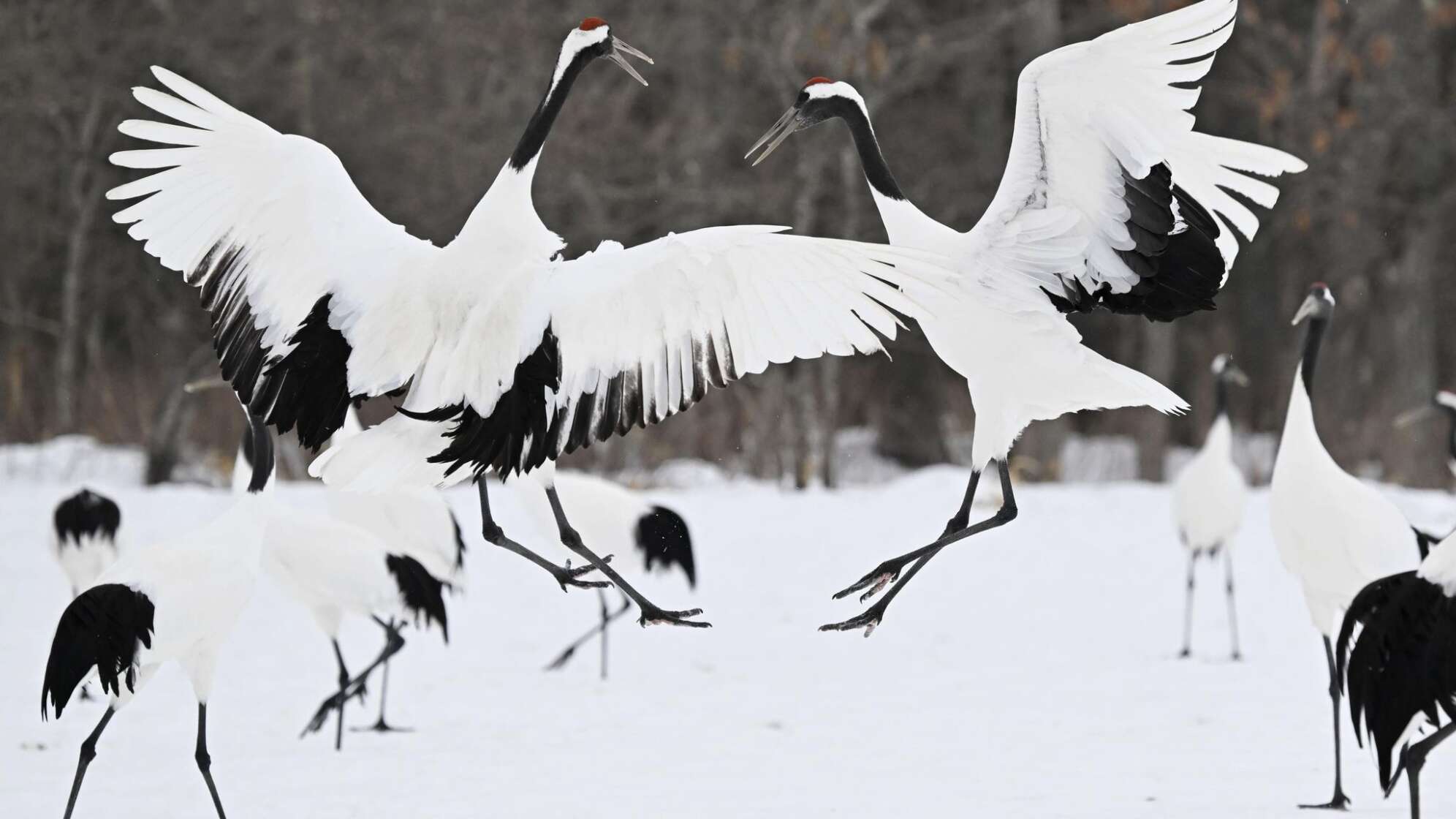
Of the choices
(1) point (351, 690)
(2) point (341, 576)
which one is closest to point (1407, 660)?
(2) point (341, 576)

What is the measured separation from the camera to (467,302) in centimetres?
411

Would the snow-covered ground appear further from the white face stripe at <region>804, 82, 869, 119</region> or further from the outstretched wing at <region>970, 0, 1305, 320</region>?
the white face stripe at <region>804, 82, 869, 119</region>

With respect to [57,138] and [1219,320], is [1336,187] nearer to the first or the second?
[1219,320]

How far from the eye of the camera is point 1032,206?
14.1 feet

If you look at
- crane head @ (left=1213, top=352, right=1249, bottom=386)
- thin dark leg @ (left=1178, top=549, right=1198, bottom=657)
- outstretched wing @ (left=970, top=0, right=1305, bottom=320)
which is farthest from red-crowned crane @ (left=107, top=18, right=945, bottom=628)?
crane head @ (left=1213, top=352, right=1249, bottom=386)

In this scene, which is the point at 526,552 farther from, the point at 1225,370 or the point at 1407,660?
the point at 1225,370

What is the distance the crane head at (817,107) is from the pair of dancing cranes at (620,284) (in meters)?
0.19

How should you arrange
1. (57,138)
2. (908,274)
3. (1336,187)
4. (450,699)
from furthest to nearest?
1. (1336,187)
2. (57,138)
3. (450,699)
4. (908,274)

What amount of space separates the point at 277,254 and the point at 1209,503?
5.16 meters

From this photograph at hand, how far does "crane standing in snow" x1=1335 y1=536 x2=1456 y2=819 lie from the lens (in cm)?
420

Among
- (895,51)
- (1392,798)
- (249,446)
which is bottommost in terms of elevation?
(1392,798)

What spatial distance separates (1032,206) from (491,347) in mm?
1421

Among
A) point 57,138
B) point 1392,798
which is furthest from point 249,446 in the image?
point 57,138

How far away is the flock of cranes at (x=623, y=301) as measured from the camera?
394 cm
